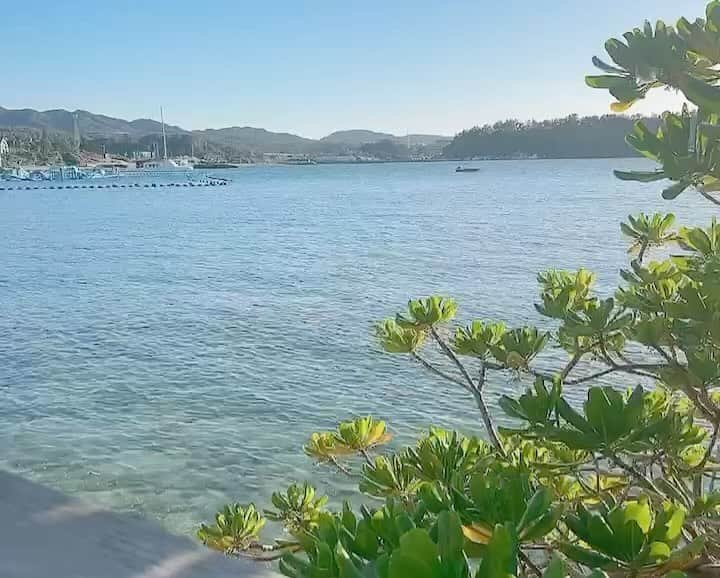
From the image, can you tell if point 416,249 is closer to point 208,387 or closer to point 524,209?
point 208,387

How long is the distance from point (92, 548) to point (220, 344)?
25.3 feet

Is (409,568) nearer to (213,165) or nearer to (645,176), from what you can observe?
(645,176)

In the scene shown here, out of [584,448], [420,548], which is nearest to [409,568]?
[420,548]

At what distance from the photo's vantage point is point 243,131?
116188mm

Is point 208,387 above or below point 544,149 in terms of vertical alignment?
below

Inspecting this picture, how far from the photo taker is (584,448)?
40.1 inches

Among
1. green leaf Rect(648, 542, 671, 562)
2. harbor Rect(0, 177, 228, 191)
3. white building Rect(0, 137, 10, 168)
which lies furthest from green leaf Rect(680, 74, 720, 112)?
white building Rect(0, 137, 10, 168)

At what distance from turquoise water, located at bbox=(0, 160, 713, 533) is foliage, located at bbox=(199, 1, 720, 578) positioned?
2.11 meters

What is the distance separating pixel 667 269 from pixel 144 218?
31.0m

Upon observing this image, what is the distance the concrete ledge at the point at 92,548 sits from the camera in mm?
734

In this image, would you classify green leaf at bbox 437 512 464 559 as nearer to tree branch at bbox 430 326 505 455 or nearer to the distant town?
tree branch at bbox 430 326 505 455

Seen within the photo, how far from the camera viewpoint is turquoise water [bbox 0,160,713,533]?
5074 millimetres

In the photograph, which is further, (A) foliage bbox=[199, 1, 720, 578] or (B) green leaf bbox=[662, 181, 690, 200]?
(B) green leaf bbox=[662, 181, 690, 200]

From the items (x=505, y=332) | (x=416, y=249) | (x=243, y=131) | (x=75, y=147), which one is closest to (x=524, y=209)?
(x=416, y=249)
